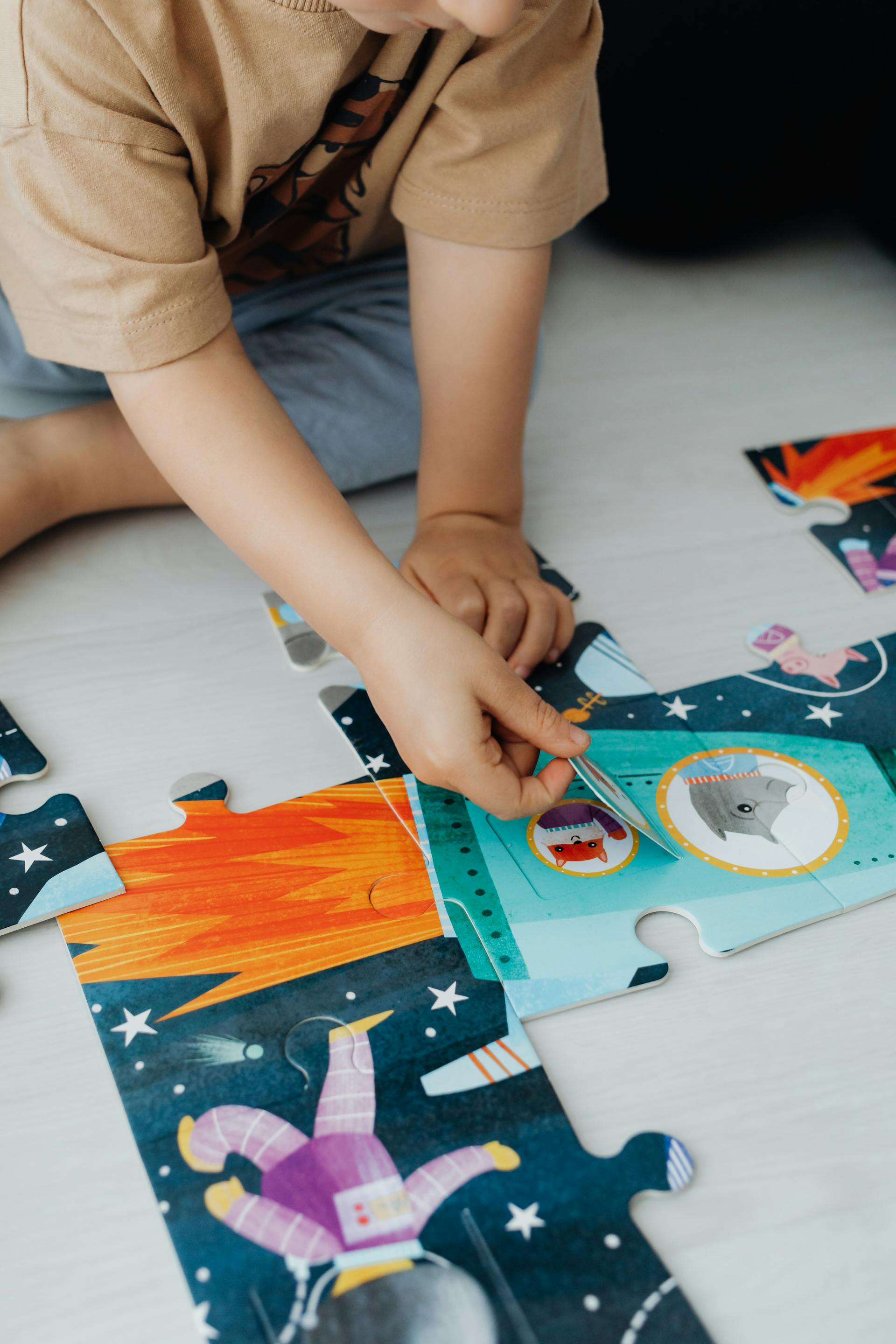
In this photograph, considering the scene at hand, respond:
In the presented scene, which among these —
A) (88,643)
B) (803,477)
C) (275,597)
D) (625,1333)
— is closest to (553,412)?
(803,477)

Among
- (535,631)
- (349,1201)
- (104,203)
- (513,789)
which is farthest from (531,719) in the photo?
(104,203)

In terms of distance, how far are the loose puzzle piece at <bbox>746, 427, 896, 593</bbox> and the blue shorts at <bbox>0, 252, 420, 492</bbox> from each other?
1.09 ft

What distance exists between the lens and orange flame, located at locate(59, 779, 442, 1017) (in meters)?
0.59

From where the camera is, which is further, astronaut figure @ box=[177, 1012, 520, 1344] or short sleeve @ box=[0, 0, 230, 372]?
short sleeve @ box=[0, 0, 230, 372]

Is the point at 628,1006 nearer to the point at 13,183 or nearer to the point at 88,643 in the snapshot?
the point at 88,643

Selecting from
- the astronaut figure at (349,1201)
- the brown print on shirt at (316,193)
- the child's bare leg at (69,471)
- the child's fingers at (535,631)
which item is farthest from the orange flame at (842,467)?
the astronaut figure at (349,1201)

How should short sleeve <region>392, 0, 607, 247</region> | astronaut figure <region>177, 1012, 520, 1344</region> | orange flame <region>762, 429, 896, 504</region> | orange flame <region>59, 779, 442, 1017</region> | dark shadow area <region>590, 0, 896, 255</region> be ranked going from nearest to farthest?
astronaut figure <region>177, 1012, 520, 1344</region>, orange flame <region>59, 779, 442, 1017</region>, short sleeve <region>392, 0, 607, 247</region>, orange flame <region>762, 429, 896, 504</region>, dark shadow area <region>590, 0, 896, 255</region>

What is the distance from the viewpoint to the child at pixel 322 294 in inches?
24.3

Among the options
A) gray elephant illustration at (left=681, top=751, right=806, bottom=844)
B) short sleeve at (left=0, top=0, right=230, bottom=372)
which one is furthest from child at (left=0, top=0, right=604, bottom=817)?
gray elephant illustration at (left=681, top=751, right=806, bottom=844)

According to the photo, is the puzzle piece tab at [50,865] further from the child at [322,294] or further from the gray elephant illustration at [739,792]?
the gray elephant illustration at [739,792]

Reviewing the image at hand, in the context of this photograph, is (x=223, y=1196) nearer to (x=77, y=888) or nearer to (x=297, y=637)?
(x=77, y=888)

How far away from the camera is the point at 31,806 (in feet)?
2.20

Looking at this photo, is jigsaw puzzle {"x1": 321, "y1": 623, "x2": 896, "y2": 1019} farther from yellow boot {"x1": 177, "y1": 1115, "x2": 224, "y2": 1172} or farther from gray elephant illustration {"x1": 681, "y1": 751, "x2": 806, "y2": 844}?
yellow boot {"x1": 177, "y1": 1115, "x2": 224, "y2": 1172}

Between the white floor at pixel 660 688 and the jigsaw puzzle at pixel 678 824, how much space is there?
0.02 m
